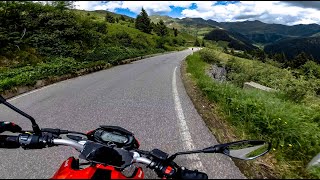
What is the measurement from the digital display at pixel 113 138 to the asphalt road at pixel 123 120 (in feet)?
3.50

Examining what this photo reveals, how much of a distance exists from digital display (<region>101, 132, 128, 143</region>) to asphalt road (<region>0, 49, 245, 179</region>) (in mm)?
1066

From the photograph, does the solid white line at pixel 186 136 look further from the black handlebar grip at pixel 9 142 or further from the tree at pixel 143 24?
the tree at pixel 143 24

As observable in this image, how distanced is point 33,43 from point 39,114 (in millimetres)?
15066

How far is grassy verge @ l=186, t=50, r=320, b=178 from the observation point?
348 cm

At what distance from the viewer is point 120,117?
6.42 m

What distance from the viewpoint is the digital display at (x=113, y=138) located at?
245cm

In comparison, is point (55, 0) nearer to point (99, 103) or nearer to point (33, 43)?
point (33, 43)

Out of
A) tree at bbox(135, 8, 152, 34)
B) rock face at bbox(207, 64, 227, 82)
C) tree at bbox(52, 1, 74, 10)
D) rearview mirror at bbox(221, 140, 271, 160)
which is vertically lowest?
rock face at bbox(207, 64, 227, 82)

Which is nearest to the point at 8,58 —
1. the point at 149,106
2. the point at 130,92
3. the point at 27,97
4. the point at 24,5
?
the point at 24,5

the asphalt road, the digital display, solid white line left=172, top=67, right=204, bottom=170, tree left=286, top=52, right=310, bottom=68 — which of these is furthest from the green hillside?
tree left=286, top=52, right=310, bottom=68

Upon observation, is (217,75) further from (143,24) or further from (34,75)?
(143,24)

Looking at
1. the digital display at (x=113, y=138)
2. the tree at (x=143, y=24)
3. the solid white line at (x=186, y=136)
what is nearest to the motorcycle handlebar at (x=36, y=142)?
the digital display at (x=113, y=138)

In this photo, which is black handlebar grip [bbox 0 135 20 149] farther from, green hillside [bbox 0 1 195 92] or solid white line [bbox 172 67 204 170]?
green hillside [bbox 0 1 195 92]

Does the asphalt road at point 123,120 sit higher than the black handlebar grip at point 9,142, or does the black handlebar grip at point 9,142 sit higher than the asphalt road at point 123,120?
the black handlebar grip at point 9,142
